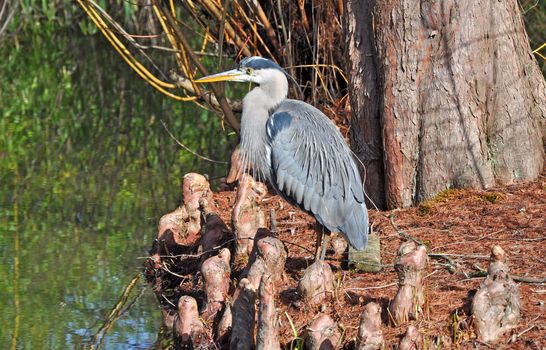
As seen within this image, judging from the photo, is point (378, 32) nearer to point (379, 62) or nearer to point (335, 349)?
point (379, 62)

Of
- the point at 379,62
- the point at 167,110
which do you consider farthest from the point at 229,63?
the point at 379,62

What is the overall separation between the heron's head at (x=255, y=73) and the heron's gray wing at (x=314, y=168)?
32 centimetres

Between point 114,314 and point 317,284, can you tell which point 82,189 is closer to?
point 114,314

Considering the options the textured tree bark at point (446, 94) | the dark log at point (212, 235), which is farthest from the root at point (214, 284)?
the textured tree bark at point (446, 94)

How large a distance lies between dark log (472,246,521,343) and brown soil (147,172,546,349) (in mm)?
53

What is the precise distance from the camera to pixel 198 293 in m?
5.98

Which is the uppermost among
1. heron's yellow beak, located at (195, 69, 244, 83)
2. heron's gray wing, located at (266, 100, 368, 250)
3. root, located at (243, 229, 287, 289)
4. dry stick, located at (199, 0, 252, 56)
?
dry stick, located at (199, 0, 252, 56)

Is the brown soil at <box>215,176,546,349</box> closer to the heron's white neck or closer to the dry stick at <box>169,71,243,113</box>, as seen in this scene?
the heron's white neck

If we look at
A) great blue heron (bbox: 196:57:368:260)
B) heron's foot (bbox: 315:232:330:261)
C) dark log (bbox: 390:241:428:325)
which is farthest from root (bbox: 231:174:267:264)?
dark log (bbox: 390:241:428:325)

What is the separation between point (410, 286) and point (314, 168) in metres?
1.53

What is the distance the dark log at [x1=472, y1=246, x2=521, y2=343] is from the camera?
4258 mm

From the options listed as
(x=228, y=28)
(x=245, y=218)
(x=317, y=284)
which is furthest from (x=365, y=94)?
(x=228, y=28)

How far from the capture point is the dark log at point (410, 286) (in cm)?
436

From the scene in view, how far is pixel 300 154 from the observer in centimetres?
578
